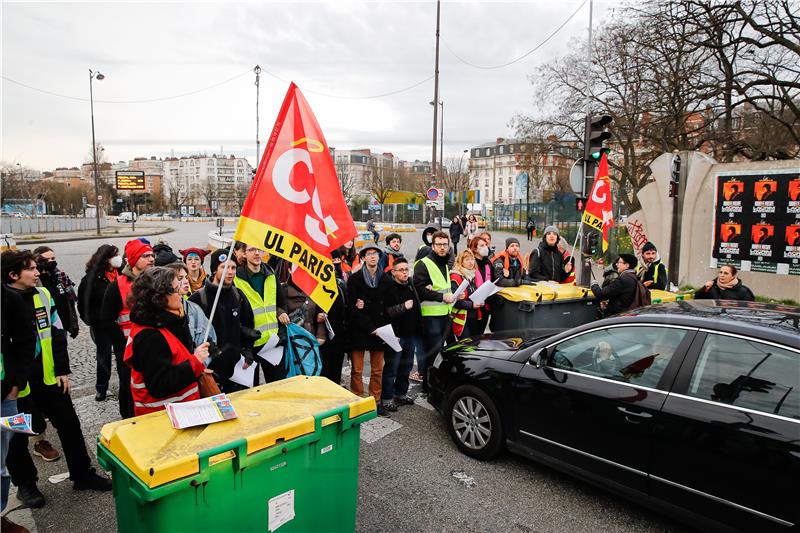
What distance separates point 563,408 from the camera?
145 inches

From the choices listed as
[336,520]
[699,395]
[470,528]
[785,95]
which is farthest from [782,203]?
[336,520]

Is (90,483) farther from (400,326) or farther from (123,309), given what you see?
(400,326)

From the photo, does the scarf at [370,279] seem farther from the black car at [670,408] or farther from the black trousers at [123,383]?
the black trousers at [123,383]

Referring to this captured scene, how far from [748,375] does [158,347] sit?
353 centimetres

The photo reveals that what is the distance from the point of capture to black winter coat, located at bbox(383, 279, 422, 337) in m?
5.26

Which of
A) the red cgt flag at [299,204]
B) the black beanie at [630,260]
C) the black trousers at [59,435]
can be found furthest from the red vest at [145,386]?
the black beanie at [630,260]

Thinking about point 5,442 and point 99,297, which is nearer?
point 5,442

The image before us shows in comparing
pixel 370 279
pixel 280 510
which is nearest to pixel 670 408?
pixel 280 510

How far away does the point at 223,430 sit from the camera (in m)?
2.44

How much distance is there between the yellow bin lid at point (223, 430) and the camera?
2.16 m

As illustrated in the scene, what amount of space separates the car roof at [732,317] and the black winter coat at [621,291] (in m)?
2.13

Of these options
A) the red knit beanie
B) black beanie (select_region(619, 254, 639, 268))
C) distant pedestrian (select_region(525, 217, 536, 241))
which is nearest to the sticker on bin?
the red knit beanie

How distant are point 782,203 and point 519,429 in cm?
989

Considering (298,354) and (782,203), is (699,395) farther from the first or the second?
(782,203)
